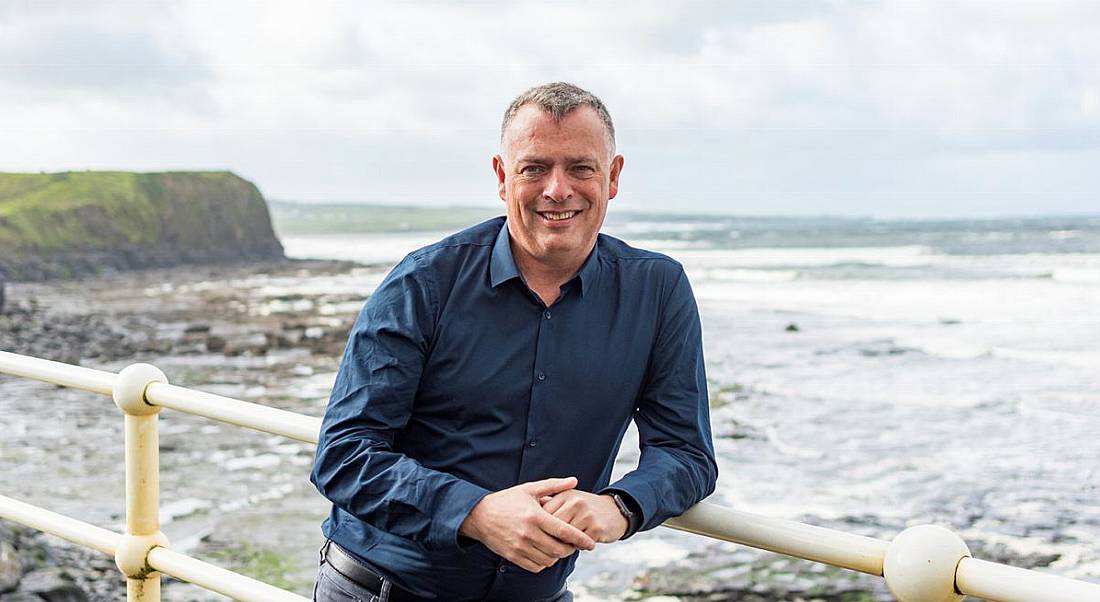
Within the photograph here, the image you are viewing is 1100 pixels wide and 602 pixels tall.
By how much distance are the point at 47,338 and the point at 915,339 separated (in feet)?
64.1

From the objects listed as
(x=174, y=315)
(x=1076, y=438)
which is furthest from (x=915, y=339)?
(x=174, y=315)

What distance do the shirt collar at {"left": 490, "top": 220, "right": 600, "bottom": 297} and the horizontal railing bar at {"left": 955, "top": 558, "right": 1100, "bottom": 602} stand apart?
0.90m

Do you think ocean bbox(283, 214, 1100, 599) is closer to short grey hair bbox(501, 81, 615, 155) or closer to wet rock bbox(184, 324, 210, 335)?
short grey hair bbox(501, 81, 615, 155)

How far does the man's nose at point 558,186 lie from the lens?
6.97 feet

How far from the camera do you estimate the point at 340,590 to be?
2283 mm

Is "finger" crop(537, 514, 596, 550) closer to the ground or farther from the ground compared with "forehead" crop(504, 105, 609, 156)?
closer to the ground

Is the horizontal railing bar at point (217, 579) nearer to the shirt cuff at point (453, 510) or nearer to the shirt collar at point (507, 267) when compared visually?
the shirt cuff at point (453, 510)

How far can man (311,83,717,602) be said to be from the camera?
6.82ft

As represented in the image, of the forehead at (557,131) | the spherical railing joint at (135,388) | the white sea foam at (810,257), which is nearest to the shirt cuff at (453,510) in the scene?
the forehead at (557,131)

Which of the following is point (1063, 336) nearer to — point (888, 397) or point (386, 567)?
point (888, 397)

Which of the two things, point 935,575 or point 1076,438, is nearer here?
point 935,575

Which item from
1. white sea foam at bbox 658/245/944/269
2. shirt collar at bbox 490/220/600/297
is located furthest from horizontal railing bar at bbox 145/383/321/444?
white sea foam at bbox 658/245/944/269

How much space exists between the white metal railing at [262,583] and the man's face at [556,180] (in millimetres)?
566

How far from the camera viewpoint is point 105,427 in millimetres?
14148
